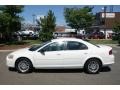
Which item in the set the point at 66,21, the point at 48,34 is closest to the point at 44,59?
the point at 48,34

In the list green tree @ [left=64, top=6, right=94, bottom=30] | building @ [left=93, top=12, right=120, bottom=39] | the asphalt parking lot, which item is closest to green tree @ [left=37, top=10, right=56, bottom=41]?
green tree @ [left=64, top=6, right=94, bottom=30]

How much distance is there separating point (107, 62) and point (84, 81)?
213 cm

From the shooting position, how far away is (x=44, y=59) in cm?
1173

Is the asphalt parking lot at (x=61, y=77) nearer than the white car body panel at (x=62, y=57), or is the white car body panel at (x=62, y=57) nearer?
the asphalt parking lot at (x=61, y=77)

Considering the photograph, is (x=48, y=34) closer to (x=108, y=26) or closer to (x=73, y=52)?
(x=73, y=52)

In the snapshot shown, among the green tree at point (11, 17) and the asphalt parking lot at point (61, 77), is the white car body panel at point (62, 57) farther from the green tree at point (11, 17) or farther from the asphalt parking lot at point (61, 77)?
the green tree at point (11, 17)

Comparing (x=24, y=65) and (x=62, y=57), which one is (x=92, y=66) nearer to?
(x=62, y=57)

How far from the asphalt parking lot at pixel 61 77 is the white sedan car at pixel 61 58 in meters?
0.30

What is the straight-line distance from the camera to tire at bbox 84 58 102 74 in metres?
11.7

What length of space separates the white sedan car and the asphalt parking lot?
0.30 meters

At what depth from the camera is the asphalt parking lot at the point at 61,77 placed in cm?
989

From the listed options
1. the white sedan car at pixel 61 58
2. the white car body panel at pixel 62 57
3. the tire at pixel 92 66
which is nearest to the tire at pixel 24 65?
the white sedan car at pixel 61 58

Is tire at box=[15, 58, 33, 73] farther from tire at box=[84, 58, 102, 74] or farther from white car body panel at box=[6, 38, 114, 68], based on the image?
tire at box=[84, 58, 102, 74]

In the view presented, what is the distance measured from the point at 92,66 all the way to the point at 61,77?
1.56 metres
